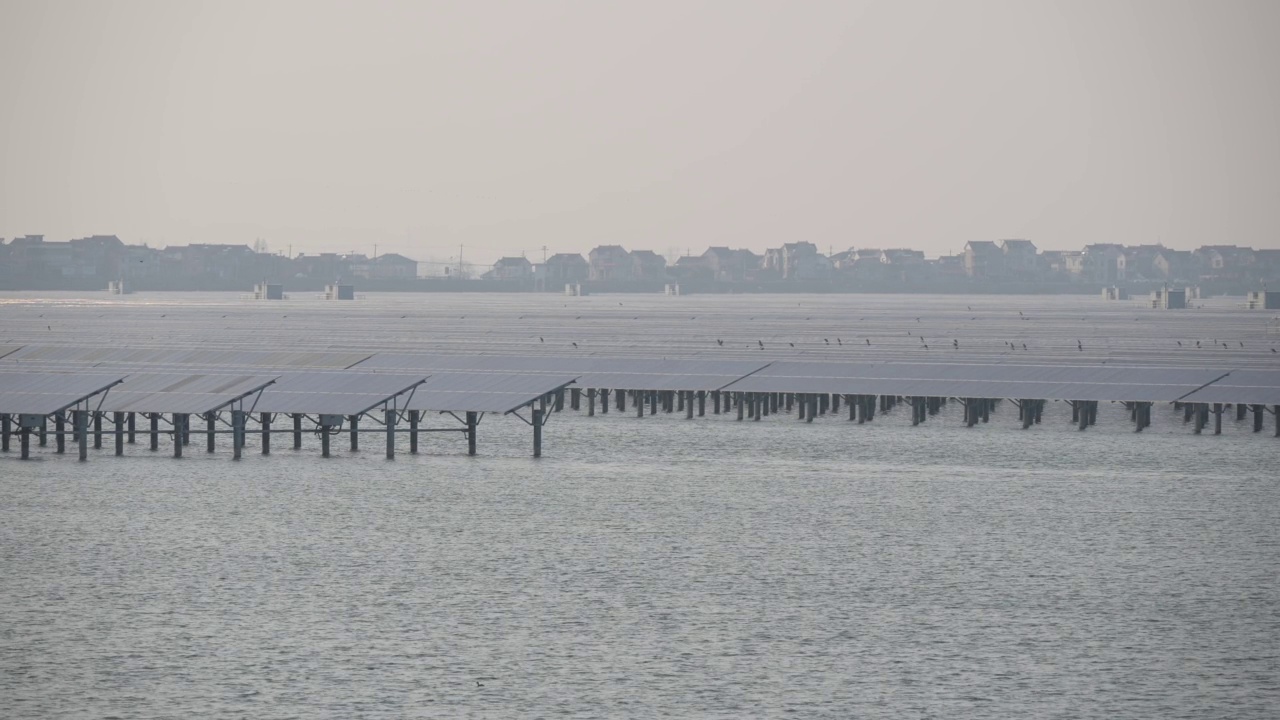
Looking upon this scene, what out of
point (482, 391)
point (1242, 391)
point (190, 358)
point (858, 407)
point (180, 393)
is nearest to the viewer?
point (180, 393)

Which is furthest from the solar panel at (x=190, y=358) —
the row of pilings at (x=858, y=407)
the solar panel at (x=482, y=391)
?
the solar panel at (x=482, y=391)

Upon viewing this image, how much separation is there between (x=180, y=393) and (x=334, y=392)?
5.57 m

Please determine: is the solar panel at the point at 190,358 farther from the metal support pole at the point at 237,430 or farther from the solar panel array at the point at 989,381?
the solar panel array at the point at 989,381

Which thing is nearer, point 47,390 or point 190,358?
point 47,390

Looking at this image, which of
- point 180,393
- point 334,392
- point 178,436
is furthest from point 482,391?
point 178,436

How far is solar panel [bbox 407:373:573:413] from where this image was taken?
67.4 meters

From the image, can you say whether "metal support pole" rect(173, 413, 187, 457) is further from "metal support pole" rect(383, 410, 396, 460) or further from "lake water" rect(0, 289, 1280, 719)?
"metal support pole" rect(383, 410, 396, 460)

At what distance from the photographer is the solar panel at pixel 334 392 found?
66875 millimetres

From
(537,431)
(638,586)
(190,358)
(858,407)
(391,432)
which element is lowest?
(638,586)

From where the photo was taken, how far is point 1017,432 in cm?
8456

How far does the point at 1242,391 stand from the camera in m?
79.6

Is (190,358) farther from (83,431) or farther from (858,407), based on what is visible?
(858,407)

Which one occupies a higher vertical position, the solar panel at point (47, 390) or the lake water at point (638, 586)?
the solar panel at point (47, 390)

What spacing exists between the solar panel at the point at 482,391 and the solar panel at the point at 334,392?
100 centimetres
